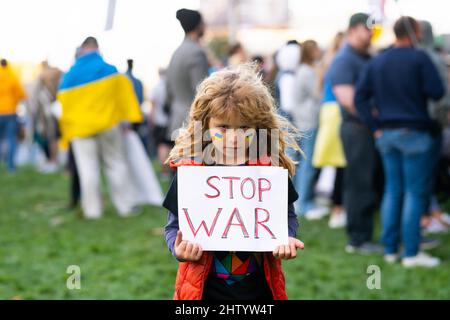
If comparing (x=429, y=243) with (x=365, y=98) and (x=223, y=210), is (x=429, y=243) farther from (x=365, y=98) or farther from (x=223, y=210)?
(x=223, y=210)

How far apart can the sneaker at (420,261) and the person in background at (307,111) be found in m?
2.10

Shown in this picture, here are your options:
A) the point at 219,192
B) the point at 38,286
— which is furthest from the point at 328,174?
the point at 219,192

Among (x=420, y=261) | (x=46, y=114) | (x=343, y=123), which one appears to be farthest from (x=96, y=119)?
(x=46, y=114)

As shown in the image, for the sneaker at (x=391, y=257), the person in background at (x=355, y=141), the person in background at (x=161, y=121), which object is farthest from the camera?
the person in background at (x=161, y=121)

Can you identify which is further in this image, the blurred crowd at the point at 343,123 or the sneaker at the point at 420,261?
the sneaker at the point at 420,261

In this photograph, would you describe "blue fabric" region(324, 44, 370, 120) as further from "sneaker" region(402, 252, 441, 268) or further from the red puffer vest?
the red puffer vest

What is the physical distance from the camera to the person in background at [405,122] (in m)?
5.51

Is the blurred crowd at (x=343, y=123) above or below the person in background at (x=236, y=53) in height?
below

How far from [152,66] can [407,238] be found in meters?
11.9

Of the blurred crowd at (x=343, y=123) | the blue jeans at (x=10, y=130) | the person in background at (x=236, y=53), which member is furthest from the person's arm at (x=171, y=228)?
the blue jeans at (x=10, y=130)

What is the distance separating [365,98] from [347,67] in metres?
0.49

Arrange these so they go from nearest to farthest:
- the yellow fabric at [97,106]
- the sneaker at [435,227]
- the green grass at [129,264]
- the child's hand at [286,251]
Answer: the child's hand at [286,251] < the green grass at [129,264] < the sneaker at [435,227] < the yellow fabric at [97,106]

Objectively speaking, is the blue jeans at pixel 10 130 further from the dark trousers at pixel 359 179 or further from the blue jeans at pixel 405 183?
the blue jeans at pixel 405 183

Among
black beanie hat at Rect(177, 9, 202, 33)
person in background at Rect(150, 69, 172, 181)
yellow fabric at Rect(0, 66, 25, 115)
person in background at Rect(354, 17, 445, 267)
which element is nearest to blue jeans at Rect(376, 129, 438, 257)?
person in background at Rect(354, 17, 445, 267)
